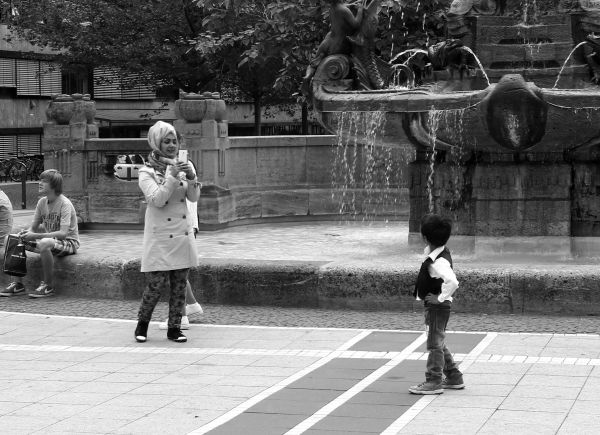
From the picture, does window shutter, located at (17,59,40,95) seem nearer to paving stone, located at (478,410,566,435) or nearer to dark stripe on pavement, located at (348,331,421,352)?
dark stripe on pavement, located at (348,331,421,352)

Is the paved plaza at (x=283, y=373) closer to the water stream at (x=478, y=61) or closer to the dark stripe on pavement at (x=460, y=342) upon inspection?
the dark stripe on pavement at (x=460, y=342)

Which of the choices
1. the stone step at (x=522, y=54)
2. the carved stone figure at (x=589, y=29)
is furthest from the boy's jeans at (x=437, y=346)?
the stone step at (x=522, y=54)

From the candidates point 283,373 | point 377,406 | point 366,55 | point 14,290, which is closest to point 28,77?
point 366,55

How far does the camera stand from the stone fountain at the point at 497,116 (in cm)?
1298

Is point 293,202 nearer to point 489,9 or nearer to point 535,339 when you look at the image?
point 489,9

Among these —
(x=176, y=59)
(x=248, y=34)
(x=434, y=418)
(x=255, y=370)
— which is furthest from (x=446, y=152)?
(x=176, y=59)

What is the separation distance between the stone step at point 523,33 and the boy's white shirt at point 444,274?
6.38 meters

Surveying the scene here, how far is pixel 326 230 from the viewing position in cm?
1817

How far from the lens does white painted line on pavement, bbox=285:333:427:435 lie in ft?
25.3

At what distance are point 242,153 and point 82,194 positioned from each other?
245 centimetres

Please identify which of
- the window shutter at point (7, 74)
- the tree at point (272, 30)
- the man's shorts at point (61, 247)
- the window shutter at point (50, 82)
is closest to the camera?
the man's shorts at point (61, 247)

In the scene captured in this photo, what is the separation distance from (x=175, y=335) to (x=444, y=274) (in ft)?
9.65

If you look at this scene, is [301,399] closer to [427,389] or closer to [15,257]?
[427,389]

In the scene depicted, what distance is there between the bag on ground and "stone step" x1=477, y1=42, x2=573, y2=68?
5.28m
